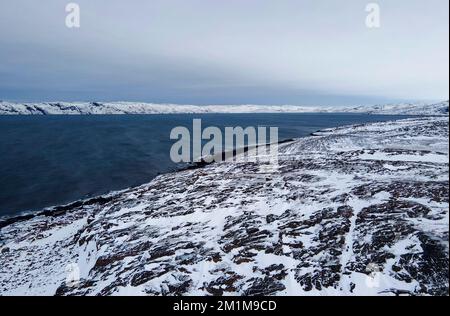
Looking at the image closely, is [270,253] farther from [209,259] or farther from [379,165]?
[379,165]

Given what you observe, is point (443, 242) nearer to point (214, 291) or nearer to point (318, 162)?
point (214, 291)

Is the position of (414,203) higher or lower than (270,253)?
higher

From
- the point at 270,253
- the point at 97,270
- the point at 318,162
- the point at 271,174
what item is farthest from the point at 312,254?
the point at 318,162

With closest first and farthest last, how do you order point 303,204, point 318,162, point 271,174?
point 303,204 → point 271,174 → point 318,162

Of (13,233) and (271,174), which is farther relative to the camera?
(271,174)

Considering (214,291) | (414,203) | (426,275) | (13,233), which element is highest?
(414,203)
